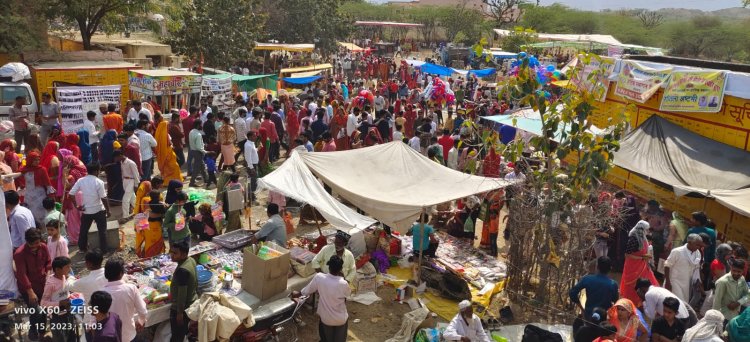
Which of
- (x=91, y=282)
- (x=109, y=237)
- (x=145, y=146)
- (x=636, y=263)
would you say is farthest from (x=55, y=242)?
(x=636, y=263)

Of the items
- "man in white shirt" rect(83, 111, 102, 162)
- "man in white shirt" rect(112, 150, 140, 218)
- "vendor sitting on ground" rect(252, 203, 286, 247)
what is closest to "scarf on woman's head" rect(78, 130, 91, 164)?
"man in white shirt" rect(83, 111, 102, 162)

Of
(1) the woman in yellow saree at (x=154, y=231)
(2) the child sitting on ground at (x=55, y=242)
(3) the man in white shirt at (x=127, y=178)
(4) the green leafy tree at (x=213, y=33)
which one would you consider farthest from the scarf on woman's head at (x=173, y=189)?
(4) the green leafy tree at (x=213, y=33)

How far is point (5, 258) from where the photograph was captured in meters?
5.64

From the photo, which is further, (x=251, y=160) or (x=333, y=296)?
(x=251, y=160)

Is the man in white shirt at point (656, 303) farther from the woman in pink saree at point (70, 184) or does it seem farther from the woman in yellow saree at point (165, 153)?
the woman in yellow saree at point (165, 153)

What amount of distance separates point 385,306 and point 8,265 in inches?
175

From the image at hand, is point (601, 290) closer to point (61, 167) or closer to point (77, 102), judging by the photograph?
point (61, 167)

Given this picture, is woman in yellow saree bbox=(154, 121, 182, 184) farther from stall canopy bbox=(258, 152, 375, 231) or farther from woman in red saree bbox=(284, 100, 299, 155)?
woman in red saree bbox=(284, 100, 299, 155)

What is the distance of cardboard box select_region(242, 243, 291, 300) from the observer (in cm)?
647

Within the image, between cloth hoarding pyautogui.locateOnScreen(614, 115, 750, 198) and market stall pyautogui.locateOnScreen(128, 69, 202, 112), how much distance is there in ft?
35.7

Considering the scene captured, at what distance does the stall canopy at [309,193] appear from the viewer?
7.59 metres

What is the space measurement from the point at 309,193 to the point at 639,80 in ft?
25.2

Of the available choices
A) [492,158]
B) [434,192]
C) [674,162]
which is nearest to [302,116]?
[492,158]

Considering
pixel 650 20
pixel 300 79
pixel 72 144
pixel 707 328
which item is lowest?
pixel 707 328
